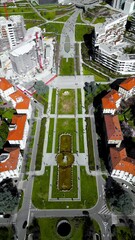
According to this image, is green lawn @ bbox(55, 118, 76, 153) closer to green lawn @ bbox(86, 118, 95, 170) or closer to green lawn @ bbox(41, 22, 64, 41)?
green lawn @ bbox(86, 118, 95, 170)

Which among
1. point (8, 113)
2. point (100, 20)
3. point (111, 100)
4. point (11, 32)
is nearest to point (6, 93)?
point (8, 113)

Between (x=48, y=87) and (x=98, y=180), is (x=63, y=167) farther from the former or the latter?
(x=48, y=87)

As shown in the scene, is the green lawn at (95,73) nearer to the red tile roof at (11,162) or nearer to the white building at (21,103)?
the white building at (21,103)

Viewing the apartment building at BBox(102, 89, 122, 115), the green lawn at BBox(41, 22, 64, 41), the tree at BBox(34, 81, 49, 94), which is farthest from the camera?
the green lawn at BBox(41, 22, 64, 41)

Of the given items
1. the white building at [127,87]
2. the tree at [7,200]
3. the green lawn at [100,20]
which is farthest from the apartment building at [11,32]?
the tree at [7,200]

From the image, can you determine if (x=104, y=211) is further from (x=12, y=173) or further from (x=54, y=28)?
(x=54, y=28)

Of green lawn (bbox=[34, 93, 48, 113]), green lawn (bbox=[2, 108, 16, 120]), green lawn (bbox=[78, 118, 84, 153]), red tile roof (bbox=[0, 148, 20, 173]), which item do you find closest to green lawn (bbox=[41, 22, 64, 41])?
green lawn (bbox=[34, 93, 48, 113])
